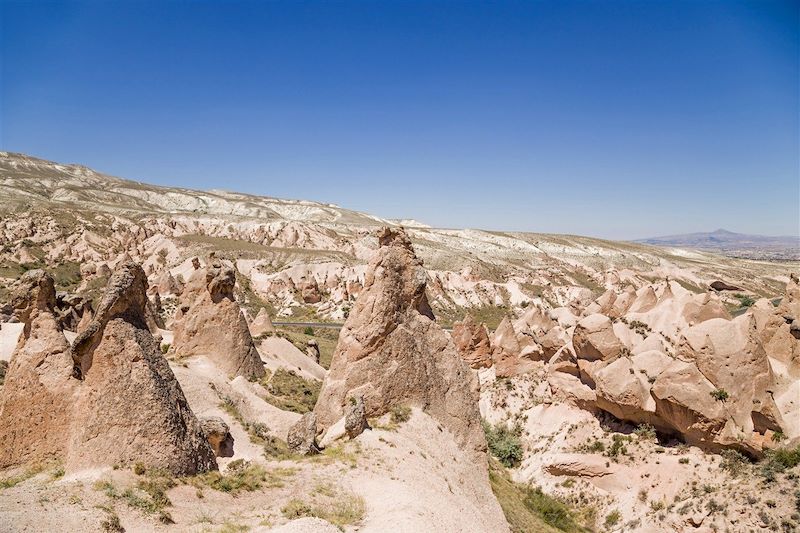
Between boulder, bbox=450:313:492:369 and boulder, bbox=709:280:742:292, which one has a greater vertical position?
boulder, bbox=709:280:742:292

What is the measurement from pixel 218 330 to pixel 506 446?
57.3ft

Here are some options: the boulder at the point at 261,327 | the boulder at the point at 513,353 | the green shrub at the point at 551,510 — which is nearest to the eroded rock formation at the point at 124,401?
the green shrub at the point at 551,510

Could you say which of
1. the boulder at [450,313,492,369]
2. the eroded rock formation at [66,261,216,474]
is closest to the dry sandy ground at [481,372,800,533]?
the boulder at [450,313,492,369]

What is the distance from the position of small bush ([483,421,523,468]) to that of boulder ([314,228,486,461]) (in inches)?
328

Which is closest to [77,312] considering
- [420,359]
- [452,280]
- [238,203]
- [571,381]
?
[420,359]

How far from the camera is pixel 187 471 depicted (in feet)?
38.4

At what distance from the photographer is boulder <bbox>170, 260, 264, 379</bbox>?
82.0 feet

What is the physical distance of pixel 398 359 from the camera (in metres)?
16.9

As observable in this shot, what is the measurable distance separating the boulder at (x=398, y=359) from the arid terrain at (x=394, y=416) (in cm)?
8

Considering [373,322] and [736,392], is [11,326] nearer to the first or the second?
[373,322]

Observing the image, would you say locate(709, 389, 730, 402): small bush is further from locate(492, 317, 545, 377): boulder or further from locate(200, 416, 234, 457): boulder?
locate(200, 416, 234, 457): boulder

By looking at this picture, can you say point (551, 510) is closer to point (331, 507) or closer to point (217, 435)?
point (331, 507)

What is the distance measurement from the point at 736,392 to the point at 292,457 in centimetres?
1827

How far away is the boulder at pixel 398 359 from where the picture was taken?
1661 centimetres
